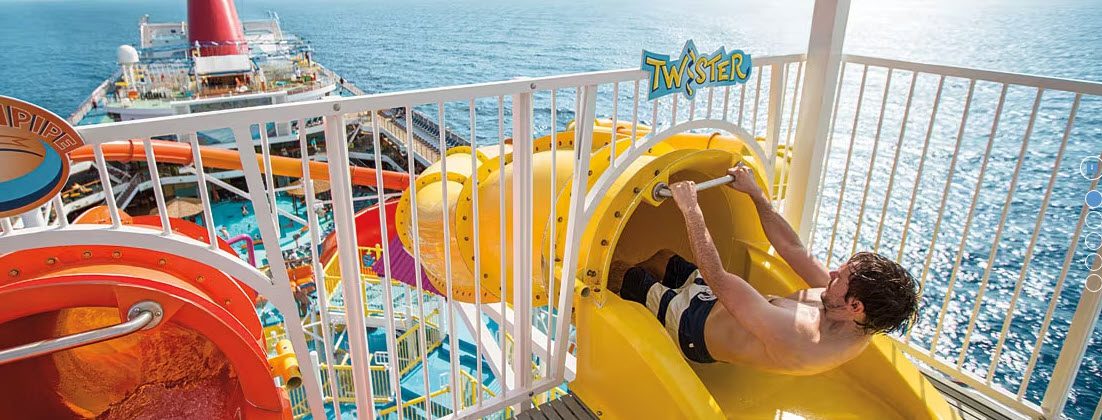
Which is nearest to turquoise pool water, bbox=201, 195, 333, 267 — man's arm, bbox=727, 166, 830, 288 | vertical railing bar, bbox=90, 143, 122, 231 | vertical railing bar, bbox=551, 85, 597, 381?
vertical railing bar, bbox=551, 85, 597, 381

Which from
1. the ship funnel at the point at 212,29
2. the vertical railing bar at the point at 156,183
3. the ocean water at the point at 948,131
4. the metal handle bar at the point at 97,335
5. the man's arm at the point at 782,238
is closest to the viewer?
the metal handle bar at the point at 97,335

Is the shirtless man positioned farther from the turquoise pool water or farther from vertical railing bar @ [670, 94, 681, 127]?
the turquoise pool water

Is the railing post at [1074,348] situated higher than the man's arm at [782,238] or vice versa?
the man's arm at [782,238]

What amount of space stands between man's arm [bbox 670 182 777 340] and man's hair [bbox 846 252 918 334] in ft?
0.81

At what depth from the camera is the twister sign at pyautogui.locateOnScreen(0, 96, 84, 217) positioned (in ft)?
3.04

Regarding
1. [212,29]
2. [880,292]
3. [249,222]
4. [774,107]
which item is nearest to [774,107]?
[774,107]

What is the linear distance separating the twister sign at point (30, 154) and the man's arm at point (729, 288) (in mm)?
1498

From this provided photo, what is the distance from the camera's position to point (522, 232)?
1.91m

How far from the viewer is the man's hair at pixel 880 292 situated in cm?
170

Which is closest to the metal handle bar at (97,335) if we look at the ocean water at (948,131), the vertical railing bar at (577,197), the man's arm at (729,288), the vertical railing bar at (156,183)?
the vertical railing bar at (156,183)

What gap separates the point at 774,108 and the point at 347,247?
1.73 meters

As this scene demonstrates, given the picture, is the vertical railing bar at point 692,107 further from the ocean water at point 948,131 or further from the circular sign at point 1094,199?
the circular sign at point 1094,199

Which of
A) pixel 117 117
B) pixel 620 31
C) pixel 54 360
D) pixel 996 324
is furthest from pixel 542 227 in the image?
pixel 620 31

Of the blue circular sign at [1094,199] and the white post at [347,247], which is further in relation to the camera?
the blue circular sign at [1094,199]
